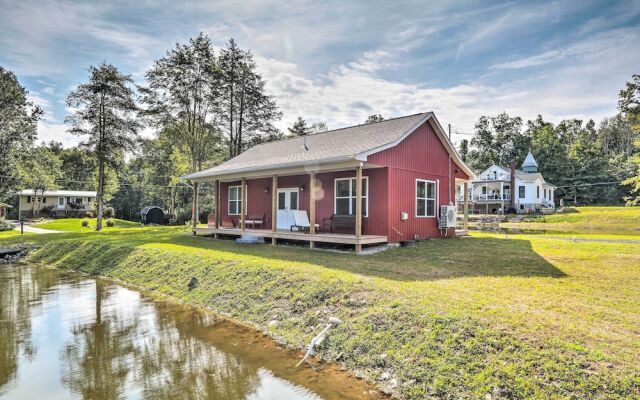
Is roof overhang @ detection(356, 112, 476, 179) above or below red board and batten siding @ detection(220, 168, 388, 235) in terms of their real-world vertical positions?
above

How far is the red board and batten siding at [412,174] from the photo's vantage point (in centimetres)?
1170

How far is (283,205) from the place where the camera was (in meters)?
15.1

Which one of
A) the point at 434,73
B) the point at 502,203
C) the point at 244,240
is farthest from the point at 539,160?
the point at 244,240

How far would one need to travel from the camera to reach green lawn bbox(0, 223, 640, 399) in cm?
376

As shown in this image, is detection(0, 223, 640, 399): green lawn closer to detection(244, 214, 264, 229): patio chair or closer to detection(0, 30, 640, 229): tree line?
detection(244, 214, 264, 229): patio chair

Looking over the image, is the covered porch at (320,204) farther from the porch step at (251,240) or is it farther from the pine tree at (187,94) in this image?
the pine tree at (187,94)

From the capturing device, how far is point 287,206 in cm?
1493

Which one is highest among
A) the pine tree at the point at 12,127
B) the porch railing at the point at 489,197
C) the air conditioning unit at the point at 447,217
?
the pine tree at the point at 12,127

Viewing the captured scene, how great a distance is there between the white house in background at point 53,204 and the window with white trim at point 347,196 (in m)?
35.3

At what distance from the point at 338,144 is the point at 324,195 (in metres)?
1.95

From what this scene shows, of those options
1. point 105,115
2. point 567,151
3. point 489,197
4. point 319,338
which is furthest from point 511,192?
point 319,338

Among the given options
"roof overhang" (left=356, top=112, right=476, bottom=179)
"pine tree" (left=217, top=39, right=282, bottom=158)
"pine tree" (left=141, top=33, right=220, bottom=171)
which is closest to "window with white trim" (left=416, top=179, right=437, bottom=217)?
"roof overhang" (left=356, top=112, right=476, bottom=179)

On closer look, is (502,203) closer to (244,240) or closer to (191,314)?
(244,240)

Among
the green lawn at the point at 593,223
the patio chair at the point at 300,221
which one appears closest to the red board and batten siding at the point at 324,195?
the patio chair at the point at 300,221
